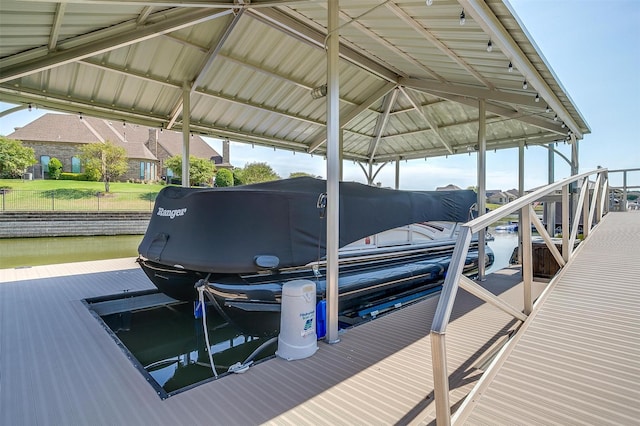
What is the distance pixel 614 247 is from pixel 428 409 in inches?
146

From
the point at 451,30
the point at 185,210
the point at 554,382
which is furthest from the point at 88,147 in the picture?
the point at 554,382

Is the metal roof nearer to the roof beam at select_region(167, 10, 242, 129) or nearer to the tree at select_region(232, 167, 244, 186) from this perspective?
the roof beam at select_region(167, 10, 242, 129)

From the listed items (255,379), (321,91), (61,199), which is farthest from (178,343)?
(61,199)

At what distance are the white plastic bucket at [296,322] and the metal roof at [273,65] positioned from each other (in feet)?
8.46

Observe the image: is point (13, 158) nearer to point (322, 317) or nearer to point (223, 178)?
point (223, 178)

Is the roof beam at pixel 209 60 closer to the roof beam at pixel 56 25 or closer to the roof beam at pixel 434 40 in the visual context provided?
the roof beam at pixel 56 25

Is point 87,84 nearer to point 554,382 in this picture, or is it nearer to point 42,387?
point 42,387

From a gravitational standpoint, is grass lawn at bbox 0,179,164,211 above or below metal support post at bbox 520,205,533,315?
above

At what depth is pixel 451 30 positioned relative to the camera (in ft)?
12.0

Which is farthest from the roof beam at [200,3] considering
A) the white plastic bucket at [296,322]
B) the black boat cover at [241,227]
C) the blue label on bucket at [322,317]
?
the blue label on bucket at [322,317]

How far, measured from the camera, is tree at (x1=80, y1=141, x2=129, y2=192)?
25.4 m

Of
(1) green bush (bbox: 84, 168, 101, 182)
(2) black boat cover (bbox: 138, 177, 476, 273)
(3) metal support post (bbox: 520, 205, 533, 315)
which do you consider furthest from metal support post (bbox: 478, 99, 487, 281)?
(1) green bush (bbox: 84, 168, 101, 182)

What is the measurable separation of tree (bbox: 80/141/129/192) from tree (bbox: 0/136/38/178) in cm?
328

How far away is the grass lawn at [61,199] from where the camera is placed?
1708cm
